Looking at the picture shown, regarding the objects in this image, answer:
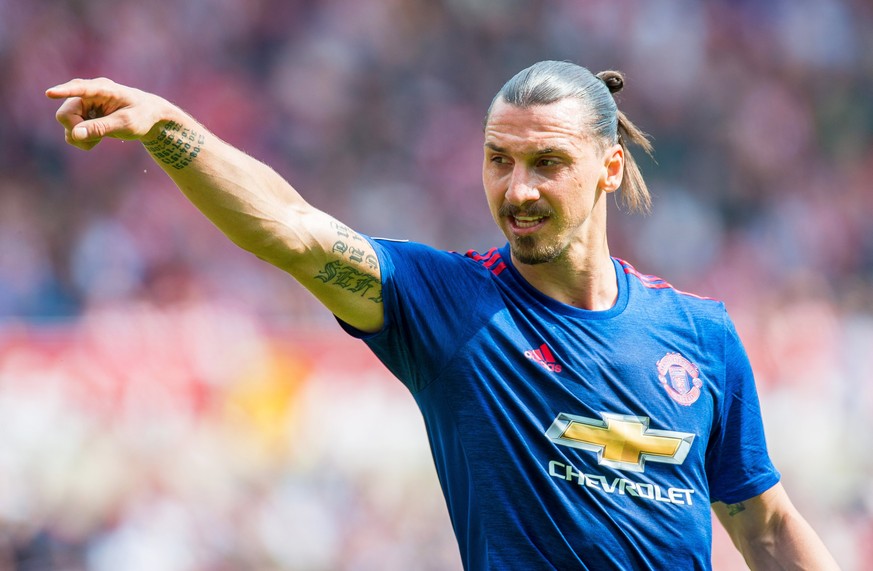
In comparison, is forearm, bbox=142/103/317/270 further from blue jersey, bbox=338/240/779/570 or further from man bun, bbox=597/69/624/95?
man bun, bbox=597/69/624/95

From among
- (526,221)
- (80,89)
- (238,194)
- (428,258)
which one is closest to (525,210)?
(526,221)

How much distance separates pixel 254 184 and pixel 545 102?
0.96m

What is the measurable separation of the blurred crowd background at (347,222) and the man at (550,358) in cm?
351

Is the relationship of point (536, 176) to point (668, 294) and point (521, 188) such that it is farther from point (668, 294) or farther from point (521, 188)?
point (668, 294)

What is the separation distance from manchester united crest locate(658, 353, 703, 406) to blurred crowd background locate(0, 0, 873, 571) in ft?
12.0

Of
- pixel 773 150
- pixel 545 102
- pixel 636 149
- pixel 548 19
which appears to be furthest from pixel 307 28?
pixel 545 102

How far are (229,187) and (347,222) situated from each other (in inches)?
233

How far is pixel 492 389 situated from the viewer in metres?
2.95

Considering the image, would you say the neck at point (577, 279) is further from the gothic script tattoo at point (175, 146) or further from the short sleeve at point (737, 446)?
the gothic script tattoo at point (175, 146)

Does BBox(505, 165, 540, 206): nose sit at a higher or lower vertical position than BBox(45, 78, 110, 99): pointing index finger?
higher

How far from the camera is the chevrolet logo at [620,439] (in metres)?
2.95

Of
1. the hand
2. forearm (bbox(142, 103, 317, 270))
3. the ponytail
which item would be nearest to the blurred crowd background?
the ponytail

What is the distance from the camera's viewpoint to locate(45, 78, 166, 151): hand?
2.28 m

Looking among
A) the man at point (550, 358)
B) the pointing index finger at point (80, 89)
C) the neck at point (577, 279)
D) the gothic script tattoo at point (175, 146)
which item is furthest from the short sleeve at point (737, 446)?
the pointing index finger at point (80, 89)
